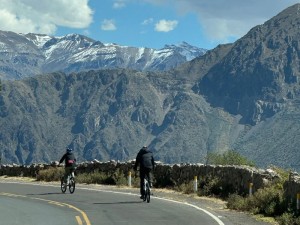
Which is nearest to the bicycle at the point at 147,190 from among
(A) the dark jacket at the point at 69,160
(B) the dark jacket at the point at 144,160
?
(B) the dark jacket at the point at 144,160

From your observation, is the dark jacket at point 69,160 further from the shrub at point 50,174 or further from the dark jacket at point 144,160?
the shrub at point 50,174

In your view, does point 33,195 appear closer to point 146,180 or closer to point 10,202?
point 10,202

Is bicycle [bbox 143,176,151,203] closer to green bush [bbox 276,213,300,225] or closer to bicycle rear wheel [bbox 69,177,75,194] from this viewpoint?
bicycle rear wheel [bbox 69,177,75,194]

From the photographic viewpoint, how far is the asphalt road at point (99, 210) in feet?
58.2

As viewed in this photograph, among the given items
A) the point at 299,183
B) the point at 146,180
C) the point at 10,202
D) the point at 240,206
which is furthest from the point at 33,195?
the point at 299,183

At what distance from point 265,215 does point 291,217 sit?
97.6 inches

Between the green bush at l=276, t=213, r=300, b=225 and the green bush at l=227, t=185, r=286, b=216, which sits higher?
the green bush at l=227, t=185, r=286, b=216

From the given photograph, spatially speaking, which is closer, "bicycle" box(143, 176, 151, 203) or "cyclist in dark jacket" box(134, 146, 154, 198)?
"bicycle" box(143, 176, 151, 203)

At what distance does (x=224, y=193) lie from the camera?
26453mm

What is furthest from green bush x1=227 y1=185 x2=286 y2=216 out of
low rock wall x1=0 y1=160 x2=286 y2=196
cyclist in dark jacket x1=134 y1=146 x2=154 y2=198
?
cyclist in dark jacket x1=134 y1=146 x2=154 y2=198

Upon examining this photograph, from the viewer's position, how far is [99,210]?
20828mm

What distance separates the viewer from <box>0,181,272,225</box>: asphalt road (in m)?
17.8

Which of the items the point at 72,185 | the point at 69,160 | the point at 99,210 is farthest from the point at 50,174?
the point at 99,210

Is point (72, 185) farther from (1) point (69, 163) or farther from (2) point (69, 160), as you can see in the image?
(2) point (69, 160)
